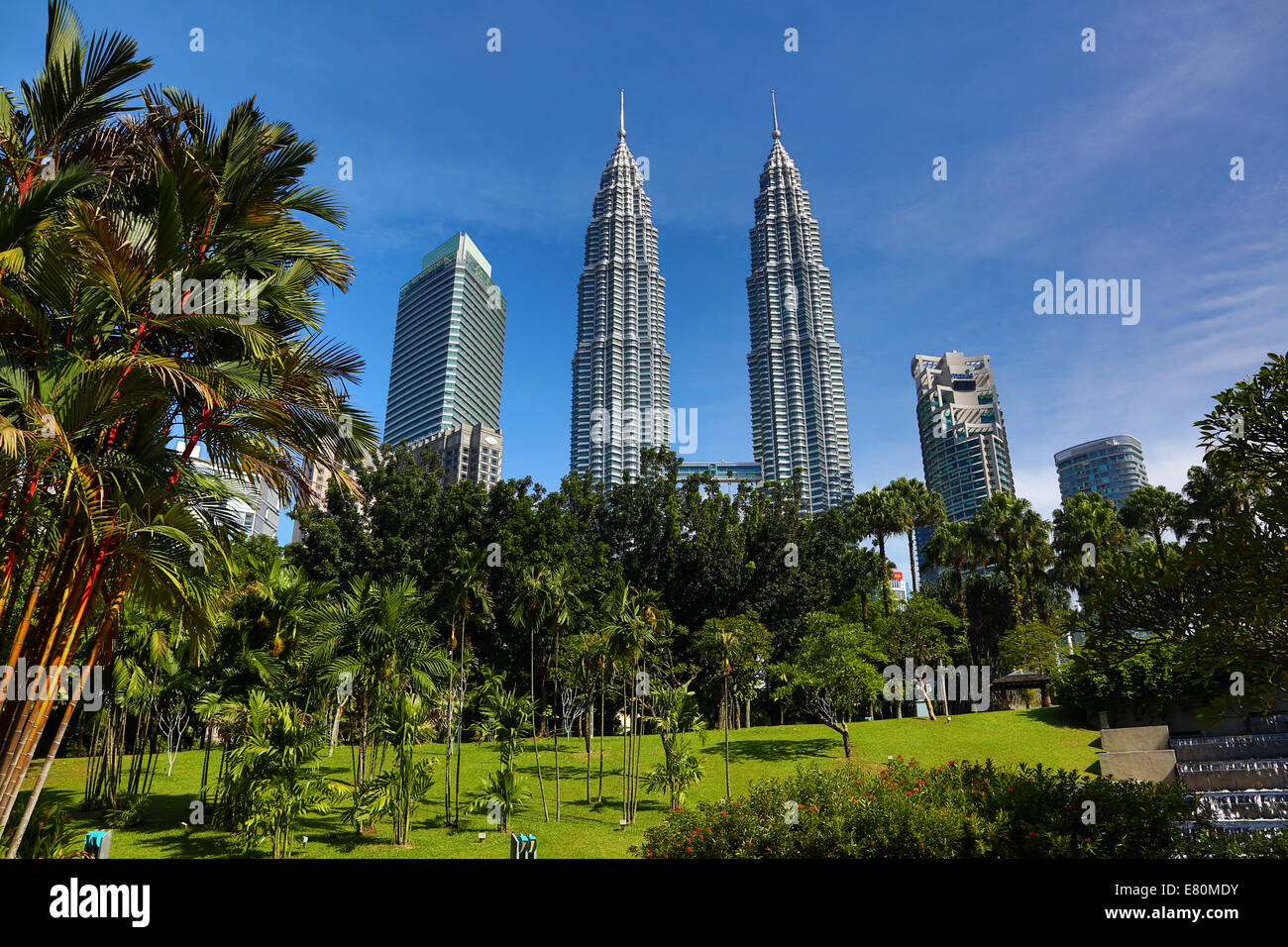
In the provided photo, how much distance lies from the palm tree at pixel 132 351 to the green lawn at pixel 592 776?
10.6 m

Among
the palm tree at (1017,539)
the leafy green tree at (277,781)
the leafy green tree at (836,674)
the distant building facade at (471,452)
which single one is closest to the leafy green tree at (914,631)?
the leafy green tree at (836,674)

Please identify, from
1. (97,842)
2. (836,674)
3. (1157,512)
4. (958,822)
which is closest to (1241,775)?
(836,674)

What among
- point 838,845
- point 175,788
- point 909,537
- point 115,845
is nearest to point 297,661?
point 115,845

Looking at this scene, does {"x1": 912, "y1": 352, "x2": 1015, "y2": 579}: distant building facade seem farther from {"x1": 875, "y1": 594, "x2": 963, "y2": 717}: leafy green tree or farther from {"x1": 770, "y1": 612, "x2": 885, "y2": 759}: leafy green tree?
{"x1": 770, "y1": 612, "x2": 885, "y2": 759}: leafy green tree

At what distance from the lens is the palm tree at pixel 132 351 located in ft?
23.6

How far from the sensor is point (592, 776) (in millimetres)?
27219

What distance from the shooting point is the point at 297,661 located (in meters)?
20.0

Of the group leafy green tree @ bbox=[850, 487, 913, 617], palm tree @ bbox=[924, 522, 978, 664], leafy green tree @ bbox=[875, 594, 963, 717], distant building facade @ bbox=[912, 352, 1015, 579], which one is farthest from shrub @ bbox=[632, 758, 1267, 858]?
distant building facade @ bbox=[912, 352, 1015, 579]

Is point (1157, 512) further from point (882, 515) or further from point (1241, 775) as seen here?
point (1241, 775)

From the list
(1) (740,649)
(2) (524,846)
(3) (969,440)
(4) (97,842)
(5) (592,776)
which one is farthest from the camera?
(3) (969,440)

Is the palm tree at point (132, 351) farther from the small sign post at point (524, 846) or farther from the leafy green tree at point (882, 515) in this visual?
the leafy green tree at point (882, 515)

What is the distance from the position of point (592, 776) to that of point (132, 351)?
2395cm

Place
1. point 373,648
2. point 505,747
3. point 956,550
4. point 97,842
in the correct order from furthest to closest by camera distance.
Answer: point 956,550, point 505,747, point 373,648, point 97,842
